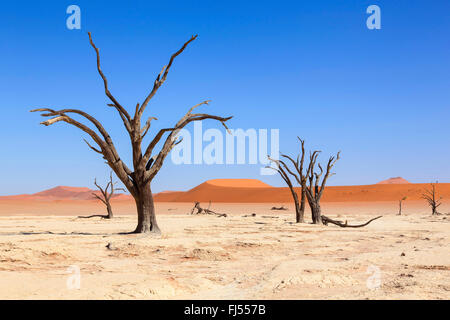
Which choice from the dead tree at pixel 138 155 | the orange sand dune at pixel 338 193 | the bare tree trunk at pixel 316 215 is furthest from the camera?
the orange sand dune at pixel 338 193

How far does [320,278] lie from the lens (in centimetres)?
570

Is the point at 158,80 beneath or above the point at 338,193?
above

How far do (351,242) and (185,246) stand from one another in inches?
171

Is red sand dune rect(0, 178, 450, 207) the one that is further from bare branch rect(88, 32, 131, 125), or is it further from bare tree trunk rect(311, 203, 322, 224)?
bare branch rect(88, 32, 131, 125)

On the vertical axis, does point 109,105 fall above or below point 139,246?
above

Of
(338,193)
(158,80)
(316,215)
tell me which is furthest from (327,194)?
(158,80)

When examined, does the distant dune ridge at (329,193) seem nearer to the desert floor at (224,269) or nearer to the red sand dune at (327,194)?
the red sand dune at (327,194)

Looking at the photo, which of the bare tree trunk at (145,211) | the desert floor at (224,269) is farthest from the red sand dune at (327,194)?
the desert floor at (224,269)

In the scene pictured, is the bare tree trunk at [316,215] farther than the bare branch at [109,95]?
Yes

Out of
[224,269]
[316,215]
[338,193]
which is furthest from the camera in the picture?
[338,193]

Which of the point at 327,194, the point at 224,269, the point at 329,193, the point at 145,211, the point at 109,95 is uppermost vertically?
the point at 109,95

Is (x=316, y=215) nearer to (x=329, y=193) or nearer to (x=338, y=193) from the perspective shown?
(x=338, y=193)
